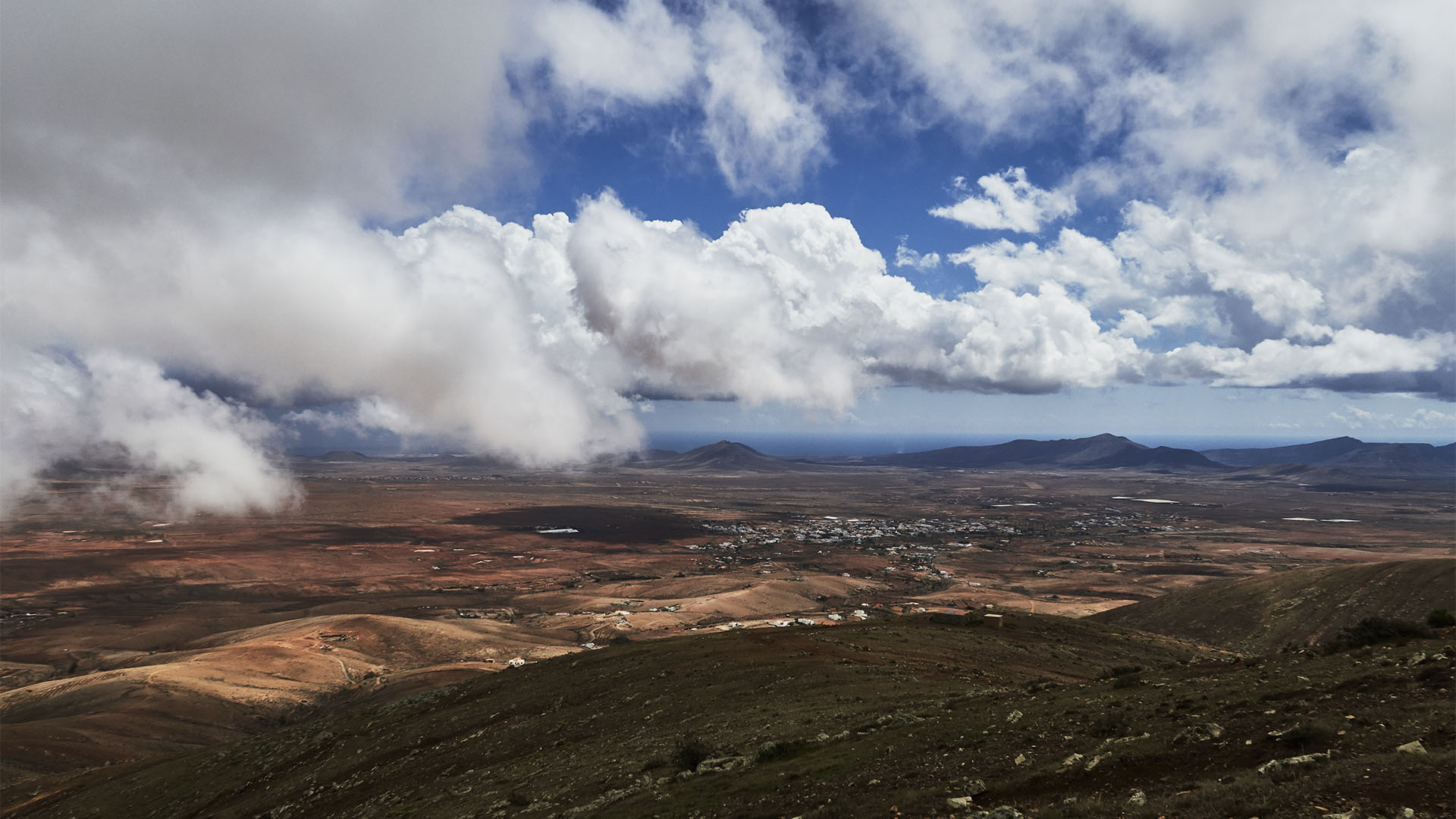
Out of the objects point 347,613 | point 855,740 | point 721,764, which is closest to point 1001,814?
point 855,740

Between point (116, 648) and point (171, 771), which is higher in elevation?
point (171, 771)

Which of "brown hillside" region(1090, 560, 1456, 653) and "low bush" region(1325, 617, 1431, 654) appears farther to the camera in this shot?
"brown hillside" region(1090, 560, 1456, 653)

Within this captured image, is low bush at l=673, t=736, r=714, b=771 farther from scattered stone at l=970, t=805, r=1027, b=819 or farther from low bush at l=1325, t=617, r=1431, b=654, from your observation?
low bush at l=1325, t=617, r=1431, b=654

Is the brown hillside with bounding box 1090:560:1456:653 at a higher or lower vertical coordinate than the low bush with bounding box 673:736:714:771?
lower

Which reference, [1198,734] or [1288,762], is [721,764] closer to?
[1198,734]

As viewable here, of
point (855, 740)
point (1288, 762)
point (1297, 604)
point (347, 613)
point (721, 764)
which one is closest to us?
point (1288, 762)

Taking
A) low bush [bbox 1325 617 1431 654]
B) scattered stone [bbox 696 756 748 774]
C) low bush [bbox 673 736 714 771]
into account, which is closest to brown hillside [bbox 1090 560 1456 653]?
low bush [bbox 1325 617 1431 654]

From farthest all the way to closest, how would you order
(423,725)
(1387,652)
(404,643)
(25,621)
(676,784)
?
(25,621)
(404,643)
(423,725)
(1387,652)
(676,784)

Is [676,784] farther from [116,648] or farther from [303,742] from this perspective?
[116,648]

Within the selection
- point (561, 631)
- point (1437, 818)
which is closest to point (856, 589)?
point (561, 631)
